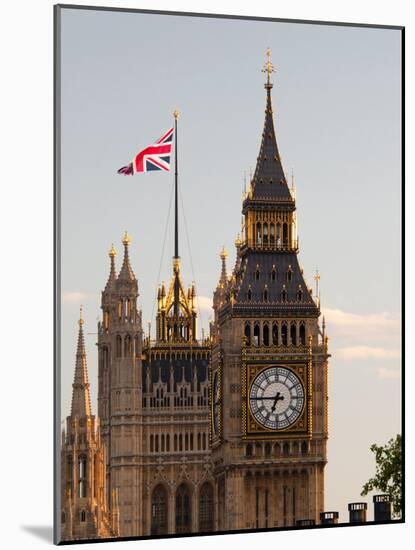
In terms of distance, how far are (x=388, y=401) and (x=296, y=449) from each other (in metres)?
1.09

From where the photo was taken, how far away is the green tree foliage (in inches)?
756

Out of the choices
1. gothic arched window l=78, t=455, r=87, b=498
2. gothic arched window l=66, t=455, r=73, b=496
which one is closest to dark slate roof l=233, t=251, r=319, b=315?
gothic arched window l=78, t=455, r=87, b=498

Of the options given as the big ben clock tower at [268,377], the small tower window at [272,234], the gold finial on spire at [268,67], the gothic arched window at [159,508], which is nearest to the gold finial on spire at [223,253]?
the big ben clock tower at [268,377]

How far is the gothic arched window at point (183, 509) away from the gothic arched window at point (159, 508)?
0.48ft

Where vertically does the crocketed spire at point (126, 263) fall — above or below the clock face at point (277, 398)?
above

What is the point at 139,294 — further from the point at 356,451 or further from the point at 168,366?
the point at 356,451

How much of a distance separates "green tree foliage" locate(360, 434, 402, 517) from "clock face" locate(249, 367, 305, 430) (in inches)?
36.2

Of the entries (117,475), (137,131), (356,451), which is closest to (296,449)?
(356,451)

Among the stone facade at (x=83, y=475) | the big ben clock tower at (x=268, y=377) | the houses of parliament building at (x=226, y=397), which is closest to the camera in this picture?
the stone facade at (x=83, y=475)

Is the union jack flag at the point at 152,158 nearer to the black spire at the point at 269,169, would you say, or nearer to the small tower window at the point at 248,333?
the black spire at the point at 269,169

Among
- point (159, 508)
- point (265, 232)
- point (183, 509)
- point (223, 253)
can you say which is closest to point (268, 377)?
point (223, 253)

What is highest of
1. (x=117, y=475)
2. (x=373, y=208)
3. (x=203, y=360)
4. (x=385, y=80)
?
(x=385, y=80)

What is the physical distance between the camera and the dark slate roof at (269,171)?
19.1 metres

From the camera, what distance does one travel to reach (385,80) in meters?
19.4
